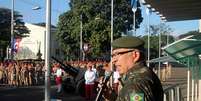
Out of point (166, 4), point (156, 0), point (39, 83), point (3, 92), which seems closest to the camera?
point (156, 0)

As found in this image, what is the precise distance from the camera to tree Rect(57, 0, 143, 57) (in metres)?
78.3

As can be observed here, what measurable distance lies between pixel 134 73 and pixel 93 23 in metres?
74.0

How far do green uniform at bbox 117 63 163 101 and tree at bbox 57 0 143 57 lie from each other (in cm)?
6990

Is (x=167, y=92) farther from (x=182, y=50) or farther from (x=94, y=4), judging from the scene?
(x=94, y=4)

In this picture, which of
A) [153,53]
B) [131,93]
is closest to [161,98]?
[131,93]

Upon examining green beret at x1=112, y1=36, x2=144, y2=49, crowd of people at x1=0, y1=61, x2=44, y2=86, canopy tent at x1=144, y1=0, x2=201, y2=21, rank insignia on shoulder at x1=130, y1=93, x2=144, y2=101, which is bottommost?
crowd of people at x1=0, y1=61, x2=44, y2=86

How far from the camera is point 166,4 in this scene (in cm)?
1914

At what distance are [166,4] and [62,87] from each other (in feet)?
53.7

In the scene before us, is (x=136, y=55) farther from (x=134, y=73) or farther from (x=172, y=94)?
(x=172, y=94)

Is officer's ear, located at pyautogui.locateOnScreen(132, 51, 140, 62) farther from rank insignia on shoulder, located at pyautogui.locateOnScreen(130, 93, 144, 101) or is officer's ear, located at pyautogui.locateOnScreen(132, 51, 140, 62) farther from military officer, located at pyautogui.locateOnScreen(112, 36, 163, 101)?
rank insignia on shoulder, located at pyautogui.locateOnScreen(130, 93, 144, 101)

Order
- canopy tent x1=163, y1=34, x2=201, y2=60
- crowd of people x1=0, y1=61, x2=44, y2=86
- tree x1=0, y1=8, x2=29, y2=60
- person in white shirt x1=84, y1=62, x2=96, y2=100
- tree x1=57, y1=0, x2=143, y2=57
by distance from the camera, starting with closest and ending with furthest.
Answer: canopy tent x1=163, y1=34, x2=201, y2=60 → person in white shirt x1=84, y1=62, x2=96, y2=100 → crowd of people x1=0, y1=61, x2=44, y2=86 → tree x1=57, y1=0, x2=143, y2=57 → tree x1=0, y1=8, x2=29, y2=60

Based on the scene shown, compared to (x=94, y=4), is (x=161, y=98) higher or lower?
lower

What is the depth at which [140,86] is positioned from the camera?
14.9 ft

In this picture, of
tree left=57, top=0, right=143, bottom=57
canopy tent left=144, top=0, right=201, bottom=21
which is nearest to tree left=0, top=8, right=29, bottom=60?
tree left=57, top=0, right=143, bottom=57
